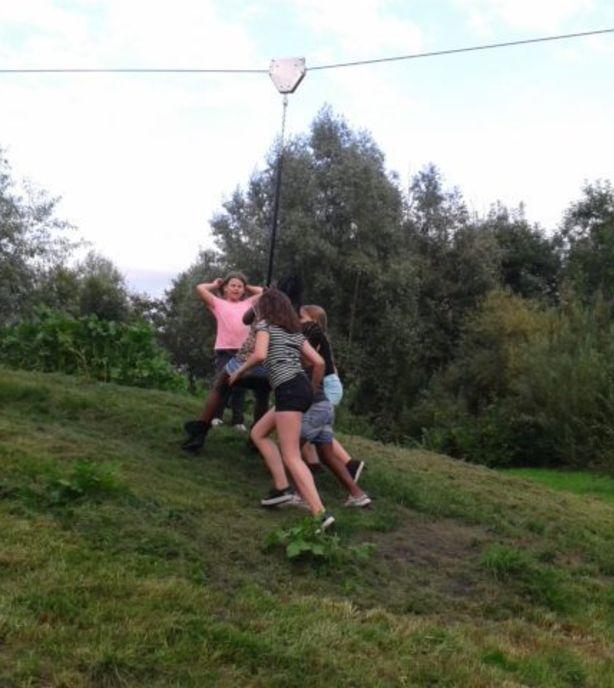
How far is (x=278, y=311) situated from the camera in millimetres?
6316

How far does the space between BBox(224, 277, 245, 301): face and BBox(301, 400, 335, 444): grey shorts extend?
2.06 m

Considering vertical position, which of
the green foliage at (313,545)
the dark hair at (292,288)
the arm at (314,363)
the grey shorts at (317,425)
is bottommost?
the green foliage at (313,545)

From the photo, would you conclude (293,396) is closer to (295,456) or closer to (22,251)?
(295,456)

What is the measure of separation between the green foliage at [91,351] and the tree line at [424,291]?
9582mm

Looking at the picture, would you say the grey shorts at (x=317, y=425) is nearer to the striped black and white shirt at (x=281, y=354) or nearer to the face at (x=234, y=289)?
the striped black and white shirt at (x=281, y=354)

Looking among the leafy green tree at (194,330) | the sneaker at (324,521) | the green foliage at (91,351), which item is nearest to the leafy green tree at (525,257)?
the leafy green tree at (194,330)

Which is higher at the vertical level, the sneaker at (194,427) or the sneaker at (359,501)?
the sneaker at (194,427)

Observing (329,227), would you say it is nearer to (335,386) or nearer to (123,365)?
(123,365)

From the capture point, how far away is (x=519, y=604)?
525cm

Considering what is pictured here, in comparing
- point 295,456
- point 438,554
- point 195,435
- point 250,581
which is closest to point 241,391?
point 195,435

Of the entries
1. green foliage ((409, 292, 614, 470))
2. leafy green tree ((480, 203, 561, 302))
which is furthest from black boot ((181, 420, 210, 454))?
leafy green tree ((480, 203, 561, 302))

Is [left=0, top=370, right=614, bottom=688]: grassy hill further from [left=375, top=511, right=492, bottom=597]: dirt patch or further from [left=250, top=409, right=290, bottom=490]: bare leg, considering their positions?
[left=250, top=409, right=290, bottom=490]: bare leg

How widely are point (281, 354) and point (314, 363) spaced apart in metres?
0.38

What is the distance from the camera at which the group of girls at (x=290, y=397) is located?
6027 millimetres
